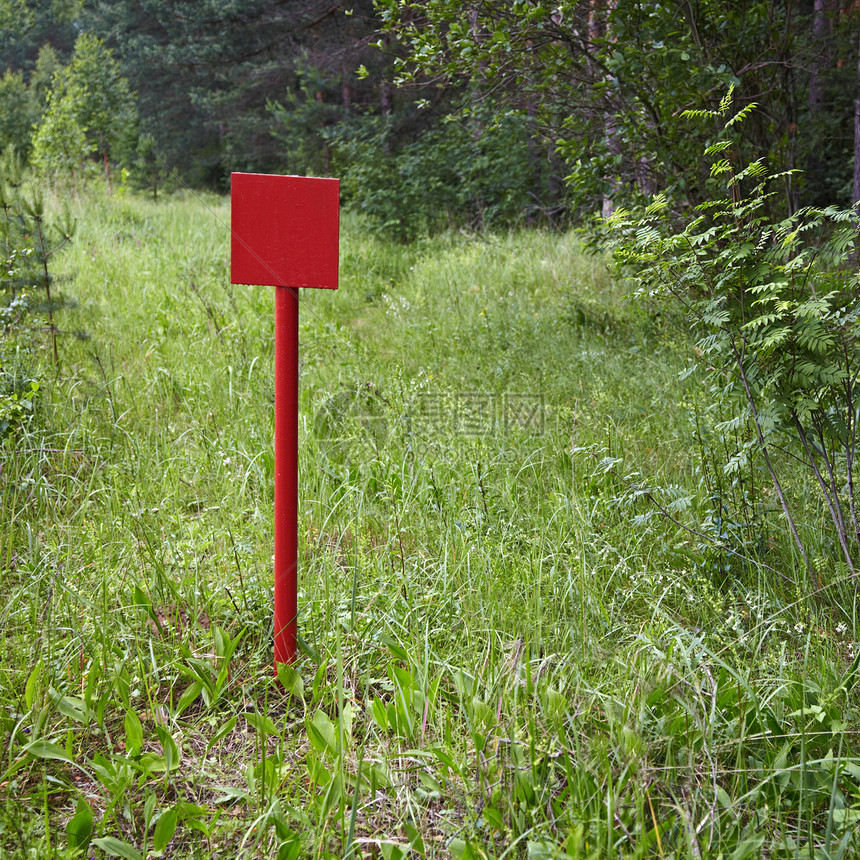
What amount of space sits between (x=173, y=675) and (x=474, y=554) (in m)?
1.09

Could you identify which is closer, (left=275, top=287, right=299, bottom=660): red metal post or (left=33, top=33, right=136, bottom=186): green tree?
(left=275, top=287, right=299, bottom=660): red metal post

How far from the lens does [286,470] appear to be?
6.63 feet

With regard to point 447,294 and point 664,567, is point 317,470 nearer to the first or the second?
point 664,567

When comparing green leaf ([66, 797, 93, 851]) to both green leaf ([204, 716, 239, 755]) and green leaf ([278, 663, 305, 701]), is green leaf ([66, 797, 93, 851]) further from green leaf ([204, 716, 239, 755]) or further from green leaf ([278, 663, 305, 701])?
green leaf ([278, 663, 305, 701])

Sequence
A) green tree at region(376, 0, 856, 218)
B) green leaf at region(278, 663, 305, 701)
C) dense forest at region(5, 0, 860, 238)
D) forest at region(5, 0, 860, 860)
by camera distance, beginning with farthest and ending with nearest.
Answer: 1. dense forest at region(5, 0, 860, 238)
2. green tree at region(376, 0, 856, 218)
3. green leaf at region(278, 663, 305, 701)
4. forest at region(5, 0, 860, 860)

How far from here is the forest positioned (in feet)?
5.14

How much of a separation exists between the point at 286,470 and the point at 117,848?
3.35 feet

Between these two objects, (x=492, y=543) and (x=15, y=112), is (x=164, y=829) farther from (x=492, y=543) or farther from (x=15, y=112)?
(x=15, y=112)

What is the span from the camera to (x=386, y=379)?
13.8 ft

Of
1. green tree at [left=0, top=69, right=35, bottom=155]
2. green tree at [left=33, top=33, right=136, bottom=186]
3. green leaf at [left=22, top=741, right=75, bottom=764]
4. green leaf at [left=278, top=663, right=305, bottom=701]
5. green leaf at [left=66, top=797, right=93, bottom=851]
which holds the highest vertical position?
green tree at [left=0, top=69, right=35, bottom=155]

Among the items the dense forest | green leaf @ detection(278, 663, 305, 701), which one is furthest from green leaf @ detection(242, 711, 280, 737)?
the dense forest

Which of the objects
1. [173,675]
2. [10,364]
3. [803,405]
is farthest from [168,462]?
[803,405]

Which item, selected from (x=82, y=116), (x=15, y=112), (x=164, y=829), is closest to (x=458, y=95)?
(x=82, y=116)

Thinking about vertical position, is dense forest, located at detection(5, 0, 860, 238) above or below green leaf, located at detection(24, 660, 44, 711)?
above
